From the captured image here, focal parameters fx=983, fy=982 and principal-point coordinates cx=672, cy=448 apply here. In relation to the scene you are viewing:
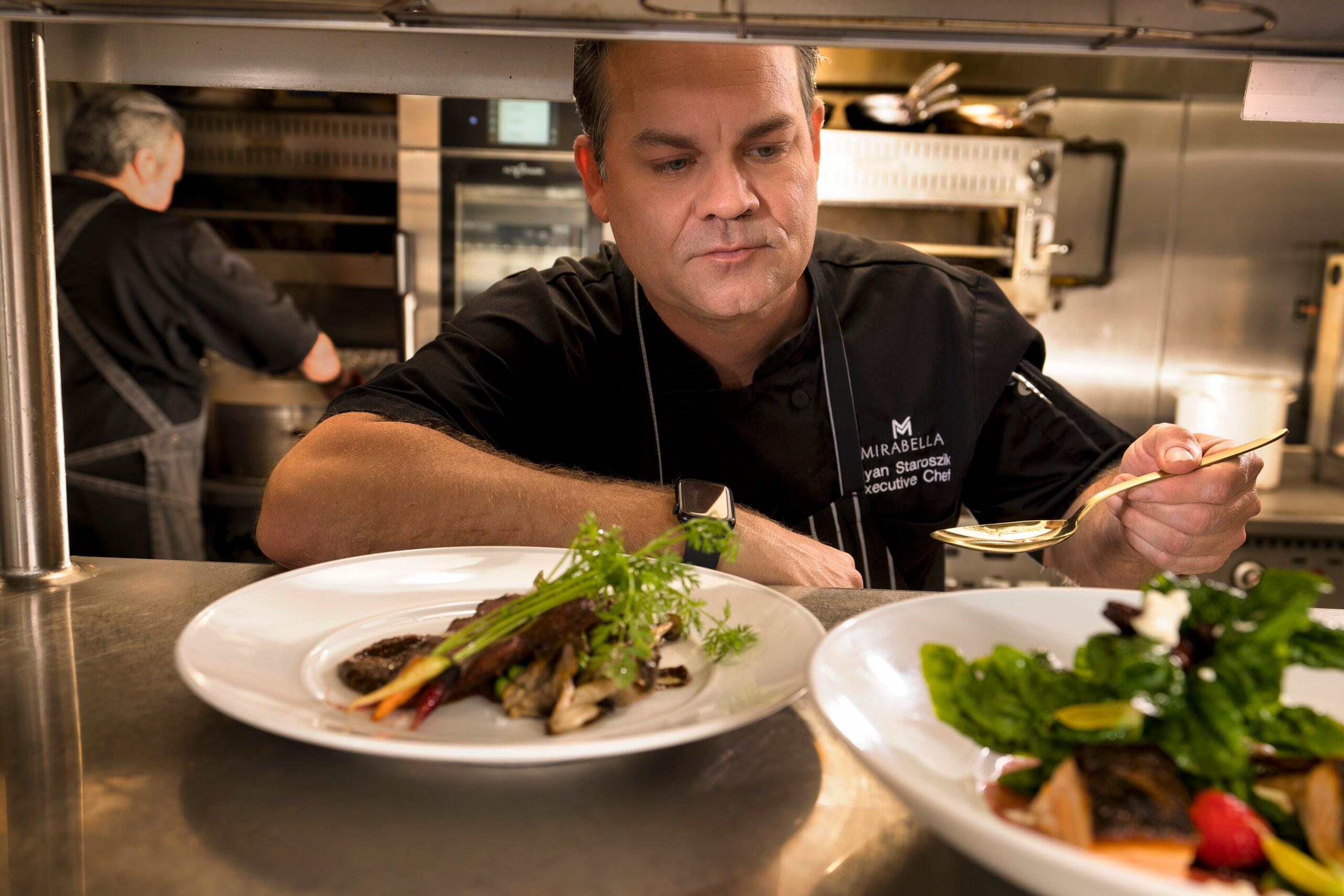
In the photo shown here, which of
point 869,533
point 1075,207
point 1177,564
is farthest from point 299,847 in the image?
point 1075,207

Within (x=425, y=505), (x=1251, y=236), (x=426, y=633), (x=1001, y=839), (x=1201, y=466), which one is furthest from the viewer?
(x=1251, y=236)

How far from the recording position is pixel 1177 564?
1.28 metres

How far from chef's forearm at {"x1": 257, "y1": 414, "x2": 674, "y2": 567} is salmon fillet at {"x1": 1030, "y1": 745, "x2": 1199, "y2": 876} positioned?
0.65m

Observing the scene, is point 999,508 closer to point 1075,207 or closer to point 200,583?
point 200,583

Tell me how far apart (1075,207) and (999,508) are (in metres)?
2.19

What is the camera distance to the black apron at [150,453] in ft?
8.97

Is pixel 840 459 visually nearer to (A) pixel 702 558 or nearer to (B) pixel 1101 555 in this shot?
(B) pixel 1101 555

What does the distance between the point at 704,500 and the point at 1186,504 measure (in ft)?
2.02

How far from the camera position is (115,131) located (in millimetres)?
2824

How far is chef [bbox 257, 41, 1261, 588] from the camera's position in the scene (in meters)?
1.27

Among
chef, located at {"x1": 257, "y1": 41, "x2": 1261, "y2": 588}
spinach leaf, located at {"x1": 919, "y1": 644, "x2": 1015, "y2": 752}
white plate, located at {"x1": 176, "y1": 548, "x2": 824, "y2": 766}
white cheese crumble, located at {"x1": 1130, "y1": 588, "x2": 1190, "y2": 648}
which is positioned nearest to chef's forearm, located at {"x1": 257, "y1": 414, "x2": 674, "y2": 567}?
chef, located at {"x1": 257, "y1": 41, "x2": 1261, "y2": 588}

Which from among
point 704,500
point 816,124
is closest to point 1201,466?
point 704,500

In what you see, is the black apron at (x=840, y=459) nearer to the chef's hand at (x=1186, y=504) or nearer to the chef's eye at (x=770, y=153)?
the chef's eye at (x=770, y=153)

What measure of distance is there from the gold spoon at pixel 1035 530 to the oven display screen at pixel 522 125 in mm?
2399
